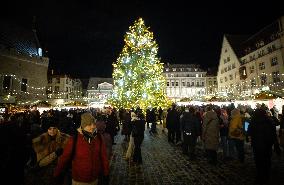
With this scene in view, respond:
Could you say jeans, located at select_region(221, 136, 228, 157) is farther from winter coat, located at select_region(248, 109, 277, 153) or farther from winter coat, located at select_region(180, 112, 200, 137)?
winter coat, located at select_region(248, 109, 277, 153)

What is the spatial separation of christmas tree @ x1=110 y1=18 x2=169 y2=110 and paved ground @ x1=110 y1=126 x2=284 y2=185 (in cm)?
1864

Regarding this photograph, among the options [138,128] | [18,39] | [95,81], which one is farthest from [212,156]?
[95,81]

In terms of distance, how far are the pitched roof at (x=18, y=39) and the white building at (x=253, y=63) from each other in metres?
38.6

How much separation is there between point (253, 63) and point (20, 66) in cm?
4211

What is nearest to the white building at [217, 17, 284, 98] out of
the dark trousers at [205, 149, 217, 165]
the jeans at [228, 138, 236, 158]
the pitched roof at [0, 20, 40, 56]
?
the jeans at [228, 138, 236, 158]

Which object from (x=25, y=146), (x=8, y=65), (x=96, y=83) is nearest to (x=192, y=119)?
(x=25, y=146)

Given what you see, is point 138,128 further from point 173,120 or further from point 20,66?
point 20,66

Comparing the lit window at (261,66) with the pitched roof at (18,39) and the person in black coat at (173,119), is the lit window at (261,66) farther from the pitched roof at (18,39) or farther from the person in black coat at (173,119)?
the pitched roof at (18,39)

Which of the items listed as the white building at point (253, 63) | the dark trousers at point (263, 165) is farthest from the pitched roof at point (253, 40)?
the dark trousers at point (263, 165)

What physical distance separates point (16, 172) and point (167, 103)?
26.5 meters

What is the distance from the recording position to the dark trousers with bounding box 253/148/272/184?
731 centimetres

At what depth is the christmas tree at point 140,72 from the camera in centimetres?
3020

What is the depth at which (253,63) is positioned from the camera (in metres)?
46.9

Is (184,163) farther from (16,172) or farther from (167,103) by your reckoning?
(167,103)
